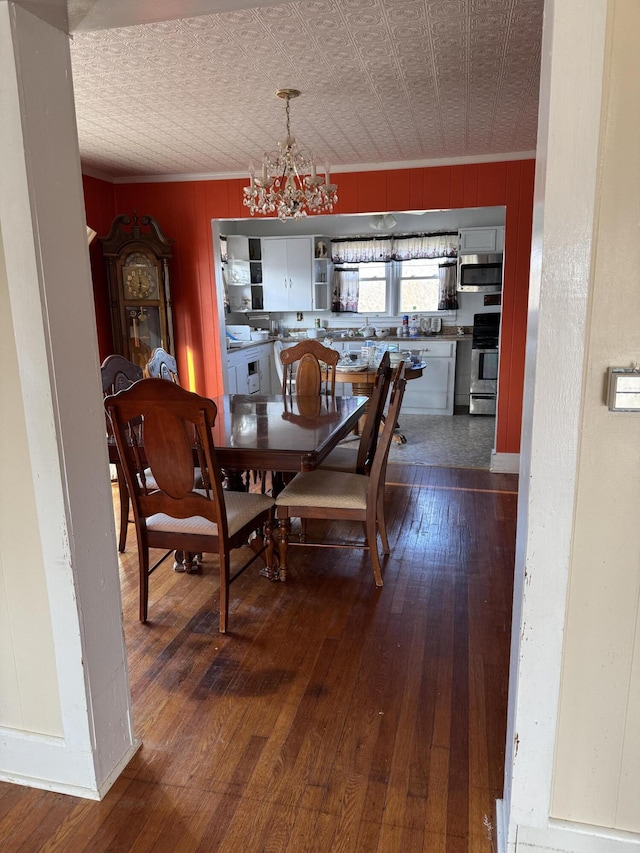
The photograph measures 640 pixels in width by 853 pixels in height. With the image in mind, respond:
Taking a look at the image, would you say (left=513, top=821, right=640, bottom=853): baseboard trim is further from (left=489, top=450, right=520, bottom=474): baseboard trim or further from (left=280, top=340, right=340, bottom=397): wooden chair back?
(left=489, top=450, right=520, bottom=474): baseboard trim

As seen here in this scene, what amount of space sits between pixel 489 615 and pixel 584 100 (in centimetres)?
209

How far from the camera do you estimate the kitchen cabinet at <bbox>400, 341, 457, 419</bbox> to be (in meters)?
7.08

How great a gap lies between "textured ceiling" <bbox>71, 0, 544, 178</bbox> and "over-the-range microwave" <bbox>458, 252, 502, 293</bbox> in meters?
2.59

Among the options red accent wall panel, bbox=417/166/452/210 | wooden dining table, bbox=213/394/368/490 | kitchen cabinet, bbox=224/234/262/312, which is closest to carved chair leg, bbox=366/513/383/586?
wooden dining table, bbox=213/394/368/490

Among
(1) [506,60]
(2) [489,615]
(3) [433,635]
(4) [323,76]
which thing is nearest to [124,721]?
(3) [433,635]

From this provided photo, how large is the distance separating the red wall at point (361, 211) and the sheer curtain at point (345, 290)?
2930 millimetres

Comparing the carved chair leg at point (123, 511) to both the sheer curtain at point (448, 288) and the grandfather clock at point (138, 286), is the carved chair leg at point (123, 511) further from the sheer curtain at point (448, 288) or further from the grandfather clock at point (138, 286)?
the sheer curtain at point (448, 288)

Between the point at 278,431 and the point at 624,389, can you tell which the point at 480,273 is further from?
the point at 624,389

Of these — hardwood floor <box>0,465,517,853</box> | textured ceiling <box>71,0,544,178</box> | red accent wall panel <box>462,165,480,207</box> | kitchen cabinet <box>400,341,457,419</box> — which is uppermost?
textured ceiling <box>71,0,544,178</box>

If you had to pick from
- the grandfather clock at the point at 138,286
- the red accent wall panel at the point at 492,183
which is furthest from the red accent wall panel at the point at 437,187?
the grandfather clock at the point at 138,286

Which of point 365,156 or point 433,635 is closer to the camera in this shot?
point 433,635

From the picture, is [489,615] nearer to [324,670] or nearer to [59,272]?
[324,670]

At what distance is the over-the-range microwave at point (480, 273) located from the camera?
6.84m

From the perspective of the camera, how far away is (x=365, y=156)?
4383 mm
